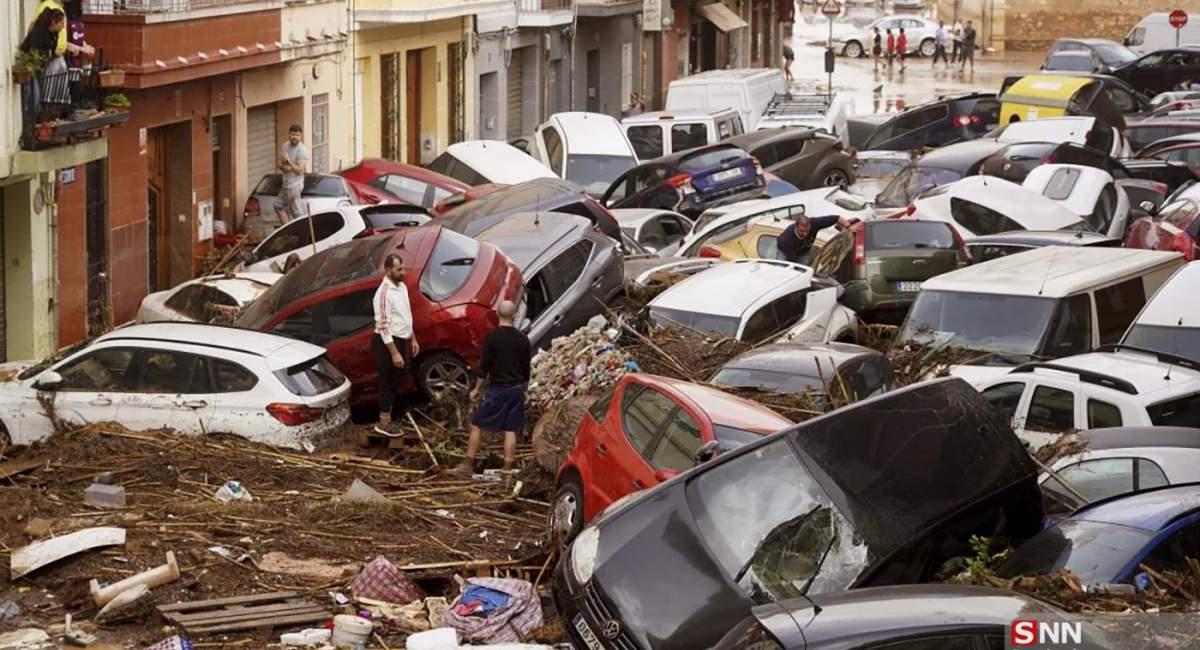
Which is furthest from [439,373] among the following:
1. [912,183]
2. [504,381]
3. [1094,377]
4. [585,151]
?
[585,151]

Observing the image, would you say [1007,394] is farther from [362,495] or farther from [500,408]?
[362,495]

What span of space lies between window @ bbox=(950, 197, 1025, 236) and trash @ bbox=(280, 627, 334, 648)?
15199mm

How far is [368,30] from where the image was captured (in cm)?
3625

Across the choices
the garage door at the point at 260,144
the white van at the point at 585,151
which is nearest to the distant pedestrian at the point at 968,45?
the white van at the point at 585,151

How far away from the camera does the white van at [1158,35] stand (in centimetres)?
5881

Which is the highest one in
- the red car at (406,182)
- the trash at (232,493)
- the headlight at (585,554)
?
the red car at (406,182)

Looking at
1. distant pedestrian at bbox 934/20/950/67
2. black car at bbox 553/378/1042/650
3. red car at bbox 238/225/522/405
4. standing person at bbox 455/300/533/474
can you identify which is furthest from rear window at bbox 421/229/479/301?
distant pedestrian at bbox 934/20/950/67

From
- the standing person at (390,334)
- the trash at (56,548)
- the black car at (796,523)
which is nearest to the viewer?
the black car at (796,523)

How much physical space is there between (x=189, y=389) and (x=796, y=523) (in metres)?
7.38

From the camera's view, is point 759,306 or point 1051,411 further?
point 759,306

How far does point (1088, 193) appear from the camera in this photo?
88.6 ft

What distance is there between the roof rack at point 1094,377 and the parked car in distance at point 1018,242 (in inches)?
268

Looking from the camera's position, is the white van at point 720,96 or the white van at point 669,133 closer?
the white van at point 669,133

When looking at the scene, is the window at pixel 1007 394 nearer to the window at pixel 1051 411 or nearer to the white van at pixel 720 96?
the window at pixel 1051 411
